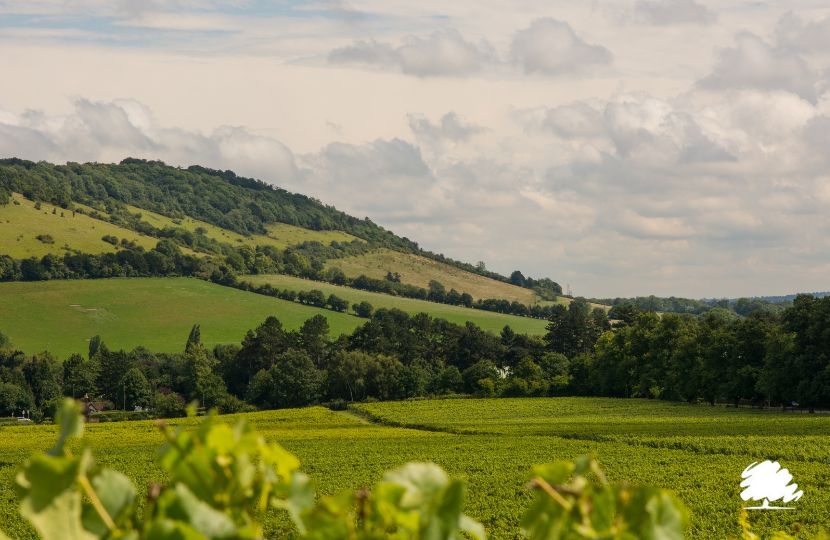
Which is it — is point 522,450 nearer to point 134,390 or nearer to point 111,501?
point 111,501

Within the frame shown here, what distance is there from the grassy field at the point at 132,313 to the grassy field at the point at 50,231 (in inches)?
447

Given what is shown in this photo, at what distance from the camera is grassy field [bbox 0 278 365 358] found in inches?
4643

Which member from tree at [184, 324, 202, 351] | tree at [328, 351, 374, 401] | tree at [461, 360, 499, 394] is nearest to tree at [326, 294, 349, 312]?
tree at [184, 324, 202, 351]

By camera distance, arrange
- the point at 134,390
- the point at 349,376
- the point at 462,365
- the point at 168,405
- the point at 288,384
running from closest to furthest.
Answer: the point at 168,405 → the point at 349,376 → the point at 288,384 → the point at 134,390 → the point at 462,365

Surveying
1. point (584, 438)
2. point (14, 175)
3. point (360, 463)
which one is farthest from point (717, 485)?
point (14, 175)

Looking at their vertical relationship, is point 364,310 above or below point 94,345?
above

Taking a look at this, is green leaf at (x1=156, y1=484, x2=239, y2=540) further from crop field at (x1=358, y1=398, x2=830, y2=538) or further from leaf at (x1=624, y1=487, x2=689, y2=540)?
crop field at (x1=358, y1=398, x2=830, y2=538)

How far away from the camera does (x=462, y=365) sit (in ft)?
324

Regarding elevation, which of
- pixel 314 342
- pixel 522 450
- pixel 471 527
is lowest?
pixel 522 450

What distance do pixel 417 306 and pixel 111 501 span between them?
477ft

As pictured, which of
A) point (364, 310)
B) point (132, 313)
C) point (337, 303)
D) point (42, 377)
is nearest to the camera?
point (42, 377)

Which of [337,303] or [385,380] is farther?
[337,303]

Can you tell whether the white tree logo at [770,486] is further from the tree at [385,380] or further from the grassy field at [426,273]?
the grassy field at [426,273]

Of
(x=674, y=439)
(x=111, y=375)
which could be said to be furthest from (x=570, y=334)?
(x=674, y=439)
